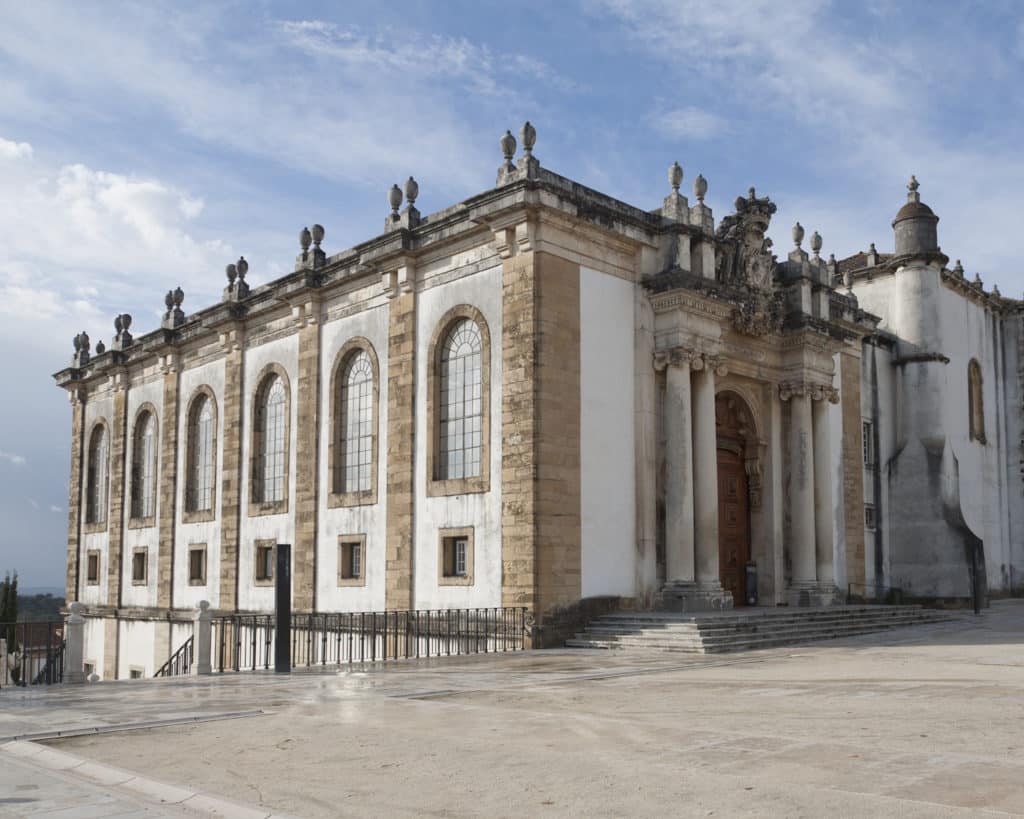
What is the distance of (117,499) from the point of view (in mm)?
35625

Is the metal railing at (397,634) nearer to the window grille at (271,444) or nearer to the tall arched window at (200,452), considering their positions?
the window grille at (271,444)

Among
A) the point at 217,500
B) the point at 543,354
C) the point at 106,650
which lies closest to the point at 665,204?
the point at 543,354

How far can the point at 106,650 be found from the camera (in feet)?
113

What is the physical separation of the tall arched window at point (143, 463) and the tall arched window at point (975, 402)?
26975 mm

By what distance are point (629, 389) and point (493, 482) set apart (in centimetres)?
361

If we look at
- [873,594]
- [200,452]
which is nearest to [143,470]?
[200,452]

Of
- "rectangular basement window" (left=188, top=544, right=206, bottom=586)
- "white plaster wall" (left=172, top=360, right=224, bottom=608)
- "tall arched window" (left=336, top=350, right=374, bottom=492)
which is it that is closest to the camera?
"tall arched window" (left=336, top=350, right=374, bottom=492)

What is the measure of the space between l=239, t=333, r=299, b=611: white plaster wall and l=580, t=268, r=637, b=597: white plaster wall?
357 inches

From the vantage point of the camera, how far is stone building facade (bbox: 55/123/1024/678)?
2042 centimetres

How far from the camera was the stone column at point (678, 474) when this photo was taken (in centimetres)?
2122

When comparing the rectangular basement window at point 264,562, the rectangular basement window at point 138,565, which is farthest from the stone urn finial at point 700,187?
the rectangular basement window at point 138,565

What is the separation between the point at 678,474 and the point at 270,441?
40.1 ft

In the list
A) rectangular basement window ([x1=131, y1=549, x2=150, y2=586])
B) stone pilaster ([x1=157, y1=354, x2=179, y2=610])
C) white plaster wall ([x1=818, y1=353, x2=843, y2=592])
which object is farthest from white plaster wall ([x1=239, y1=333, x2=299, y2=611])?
white plaster wall ([x1=818, y1=353, x2=843, y2=592])

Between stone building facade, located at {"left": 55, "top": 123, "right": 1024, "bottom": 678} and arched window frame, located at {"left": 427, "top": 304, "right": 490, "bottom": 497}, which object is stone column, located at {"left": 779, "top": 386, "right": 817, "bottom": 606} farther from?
arched window frame, located at {"left": 427, "top": 304, "right": 490, "bottom": 497}
